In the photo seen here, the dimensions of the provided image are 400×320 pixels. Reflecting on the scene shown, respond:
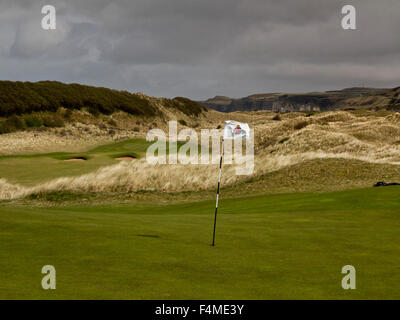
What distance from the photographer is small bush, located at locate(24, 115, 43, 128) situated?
234ft

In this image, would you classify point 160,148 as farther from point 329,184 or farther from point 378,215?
point 378,215

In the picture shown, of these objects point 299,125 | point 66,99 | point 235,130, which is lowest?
point 235,130

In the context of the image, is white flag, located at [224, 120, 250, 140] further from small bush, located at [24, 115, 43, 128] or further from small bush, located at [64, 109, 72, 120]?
small bush, located at [64, 109, 72, 120]

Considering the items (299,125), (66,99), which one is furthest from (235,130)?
(66,99)

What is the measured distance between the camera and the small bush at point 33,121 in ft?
234

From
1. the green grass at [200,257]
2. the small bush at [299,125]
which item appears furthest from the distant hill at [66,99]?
the green grass at [200,257]

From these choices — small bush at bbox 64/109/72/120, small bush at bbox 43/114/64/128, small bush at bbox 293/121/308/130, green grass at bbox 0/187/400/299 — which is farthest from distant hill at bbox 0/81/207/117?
green grass at bbox 0/187/400/299

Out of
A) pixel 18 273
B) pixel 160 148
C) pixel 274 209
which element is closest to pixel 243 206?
pixel 274 209

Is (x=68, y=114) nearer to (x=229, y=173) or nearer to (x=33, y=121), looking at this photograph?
(x=33, y=121)

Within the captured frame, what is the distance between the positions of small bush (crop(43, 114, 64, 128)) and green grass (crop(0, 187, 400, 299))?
200 ft

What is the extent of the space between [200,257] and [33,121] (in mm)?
68029

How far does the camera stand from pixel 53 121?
74438mm

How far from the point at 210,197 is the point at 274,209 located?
13739mm
